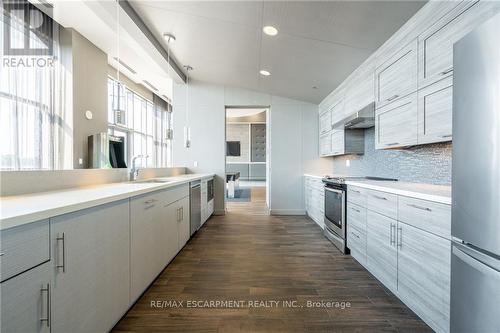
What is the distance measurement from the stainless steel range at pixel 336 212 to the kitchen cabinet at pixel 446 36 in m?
1.49

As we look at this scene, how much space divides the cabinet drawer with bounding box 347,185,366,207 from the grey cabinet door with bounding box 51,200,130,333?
2.23 metres

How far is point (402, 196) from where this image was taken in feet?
6.00

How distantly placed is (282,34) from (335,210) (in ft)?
7.70

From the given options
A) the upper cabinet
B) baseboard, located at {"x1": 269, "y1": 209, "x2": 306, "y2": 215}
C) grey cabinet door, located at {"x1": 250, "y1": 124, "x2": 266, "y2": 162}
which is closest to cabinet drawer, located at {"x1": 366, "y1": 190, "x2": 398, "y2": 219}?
the upper cabinet

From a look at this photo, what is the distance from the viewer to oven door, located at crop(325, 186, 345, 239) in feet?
9.75

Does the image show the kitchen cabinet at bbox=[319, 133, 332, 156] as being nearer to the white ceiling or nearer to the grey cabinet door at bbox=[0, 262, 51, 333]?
the white ceiling

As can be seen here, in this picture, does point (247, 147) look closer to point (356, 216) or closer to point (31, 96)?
point (31, 96)

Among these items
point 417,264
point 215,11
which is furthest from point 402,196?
point 215,11

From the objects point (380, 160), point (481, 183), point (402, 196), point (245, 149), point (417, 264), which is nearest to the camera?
point (481, 183)

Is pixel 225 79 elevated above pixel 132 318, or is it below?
above

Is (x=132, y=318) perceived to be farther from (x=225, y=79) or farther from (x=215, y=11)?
(x=225, y=79)

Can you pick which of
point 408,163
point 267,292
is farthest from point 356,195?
point 267,292

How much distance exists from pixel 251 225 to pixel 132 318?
2.69 metres

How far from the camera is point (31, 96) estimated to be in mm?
3707
